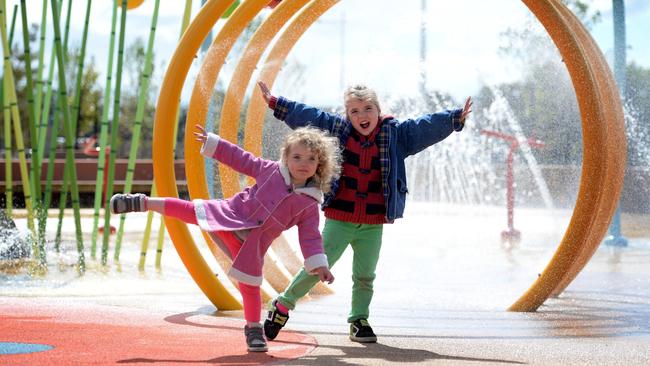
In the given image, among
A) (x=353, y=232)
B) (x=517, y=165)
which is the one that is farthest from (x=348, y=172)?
(x=517, y=165)

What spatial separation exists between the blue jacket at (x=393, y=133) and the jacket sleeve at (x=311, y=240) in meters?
0.40

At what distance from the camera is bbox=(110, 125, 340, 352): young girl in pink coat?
4.32 metres

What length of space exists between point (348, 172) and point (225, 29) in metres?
1.61

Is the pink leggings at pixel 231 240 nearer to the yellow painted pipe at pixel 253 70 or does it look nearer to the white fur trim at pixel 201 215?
the white fur trim at pixel 201 215

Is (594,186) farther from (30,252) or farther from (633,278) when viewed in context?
(30,252)

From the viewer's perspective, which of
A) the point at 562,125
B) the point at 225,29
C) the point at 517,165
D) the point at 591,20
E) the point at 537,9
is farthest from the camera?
the point at 591,20

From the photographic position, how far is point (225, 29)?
590cm

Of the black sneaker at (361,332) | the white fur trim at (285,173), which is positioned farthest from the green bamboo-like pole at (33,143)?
the white fur trim at (285,173)

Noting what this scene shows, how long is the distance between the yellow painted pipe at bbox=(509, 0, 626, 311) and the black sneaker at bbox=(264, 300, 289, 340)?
1754 millimetres

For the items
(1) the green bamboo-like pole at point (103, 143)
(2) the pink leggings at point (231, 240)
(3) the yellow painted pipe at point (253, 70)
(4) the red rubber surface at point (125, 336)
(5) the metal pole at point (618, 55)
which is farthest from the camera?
(5) the metal pole at point (618, 55)

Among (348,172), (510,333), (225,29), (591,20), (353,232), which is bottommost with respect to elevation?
(510,333)

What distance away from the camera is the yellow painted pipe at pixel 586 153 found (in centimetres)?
532

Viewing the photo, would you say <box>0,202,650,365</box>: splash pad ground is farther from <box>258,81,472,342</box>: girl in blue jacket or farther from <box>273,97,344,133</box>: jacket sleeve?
<box>273,97,344,133</box>: jacket sleeve

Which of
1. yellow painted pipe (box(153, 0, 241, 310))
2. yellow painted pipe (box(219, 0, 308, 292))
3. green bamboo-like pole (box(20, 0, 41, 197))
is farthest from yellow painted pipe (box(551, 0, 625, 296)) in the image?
green bamboo-like pole (box(20, 0, 41, 197))
